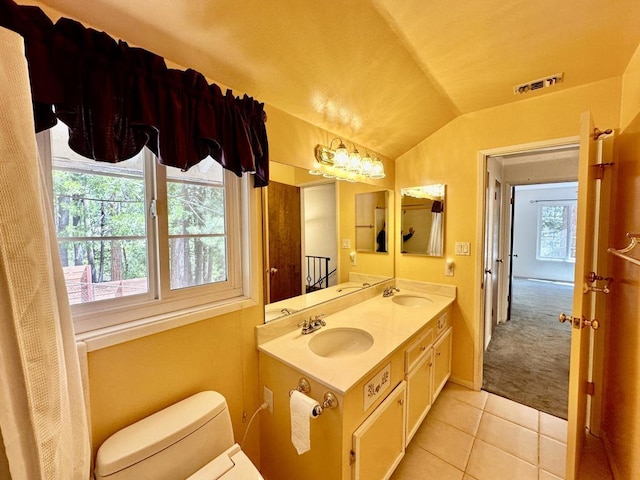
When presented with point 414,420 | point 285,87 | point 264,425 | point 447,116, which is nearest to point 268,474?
point 264,425

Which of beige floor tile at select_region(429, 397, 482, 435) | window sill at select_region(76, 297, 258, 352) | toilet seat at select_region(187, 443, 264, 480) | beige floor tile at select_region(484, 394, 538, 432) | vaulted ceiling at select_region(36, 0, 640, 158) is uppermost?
vaulted ceiling at select_region(36, 0, 640, 158)

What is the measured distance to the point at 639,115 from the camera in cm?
126

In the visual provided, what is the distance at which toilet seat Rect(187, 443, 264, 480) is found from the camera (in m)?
0.98

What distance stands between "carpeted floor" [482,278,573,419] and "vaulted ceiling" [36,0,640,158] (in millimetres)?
2366

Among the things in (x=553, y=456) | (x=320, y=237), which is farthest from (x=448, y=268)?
(x=553, y=456)

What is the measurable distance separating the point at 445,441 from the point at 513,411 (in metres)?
0.71

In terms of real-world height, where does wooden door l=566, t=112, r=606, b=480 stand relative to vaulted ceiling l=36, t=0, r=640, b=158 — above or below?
below

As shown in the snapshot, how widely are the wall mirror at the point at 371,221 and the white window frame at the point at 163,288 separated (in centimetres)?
112

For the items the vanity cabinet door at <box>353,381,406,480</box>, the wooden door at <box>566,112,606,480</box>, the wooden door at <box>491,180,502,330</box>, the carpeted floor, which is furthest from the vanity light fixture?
the carpeted floor

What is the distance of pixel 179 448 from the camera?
1.00m

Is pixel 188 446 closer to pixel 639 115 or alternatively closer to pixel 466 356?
pixel 466 356

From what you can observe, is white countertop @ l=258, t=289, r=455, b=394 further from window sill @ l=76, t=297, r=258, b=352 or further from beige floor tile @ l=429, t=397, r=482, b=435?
beige floor tile @ l=429, t=397, r=482, b=435

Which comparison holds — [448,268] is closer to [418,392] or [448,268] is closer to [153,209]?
[418,392]

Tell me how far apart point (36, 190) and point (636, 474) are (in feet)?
8.06
